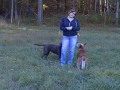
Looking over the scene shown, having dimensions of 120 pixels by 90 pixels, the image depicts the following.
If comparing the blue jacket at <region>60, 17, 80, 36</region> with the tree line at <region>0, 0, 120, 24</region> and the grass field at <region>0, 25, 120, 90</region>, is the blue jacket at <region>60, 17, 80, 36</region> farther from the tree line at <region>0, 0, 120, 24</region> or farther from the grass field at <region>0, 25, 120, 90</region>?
the tree line at <region>0, 0, 120, 24</region>

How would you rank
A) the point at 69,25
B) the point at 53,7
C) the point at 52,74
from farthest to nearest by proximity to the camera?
1. the point at 53,7
2. the point at 69,25
3. the point at 52,74

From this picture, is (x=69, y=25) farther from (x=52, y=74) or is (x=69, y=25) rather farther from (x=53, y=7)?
(x=53, y=7)

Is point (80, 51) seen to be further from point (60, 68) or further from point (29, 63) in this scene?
point (29, 63)

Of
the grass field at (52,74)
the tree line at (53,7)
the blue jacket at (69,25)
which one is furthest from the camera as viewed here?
the tree line at (53,7)

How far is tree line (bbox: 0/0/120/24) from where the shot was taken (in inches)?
1554

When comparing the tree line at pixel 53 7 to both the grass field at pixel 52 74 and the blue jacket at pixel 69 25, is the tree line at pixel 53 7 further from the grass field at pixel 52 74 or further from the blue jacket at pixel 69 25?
the blue jacket at pixel 69 25

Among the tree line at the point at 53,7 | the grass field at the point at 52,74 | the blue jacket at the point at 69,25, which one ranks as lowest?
the grass field at the point at 52,74

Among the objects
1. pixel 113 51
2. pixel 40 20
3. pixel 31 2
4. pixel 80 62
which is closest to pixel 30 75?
pixel 80 62

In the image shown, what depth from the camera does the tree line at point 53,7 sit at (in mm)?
39469

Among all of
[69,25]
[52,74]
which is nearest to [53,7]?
[69,25]

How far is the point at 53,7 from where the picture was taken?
44.6 m

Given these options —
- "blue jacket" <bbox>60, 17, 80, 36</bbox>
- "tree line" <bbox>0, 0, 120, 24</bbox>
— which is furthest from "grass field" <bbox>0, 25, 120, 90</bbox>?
"tree line" <bbox>0, 0, 120, 24</bbox>

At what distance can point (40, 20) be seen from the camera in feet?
115

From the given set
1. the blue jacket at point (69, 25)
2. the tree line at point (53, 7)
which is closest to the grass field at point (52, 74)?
the blue jacket at point (69, 25)
